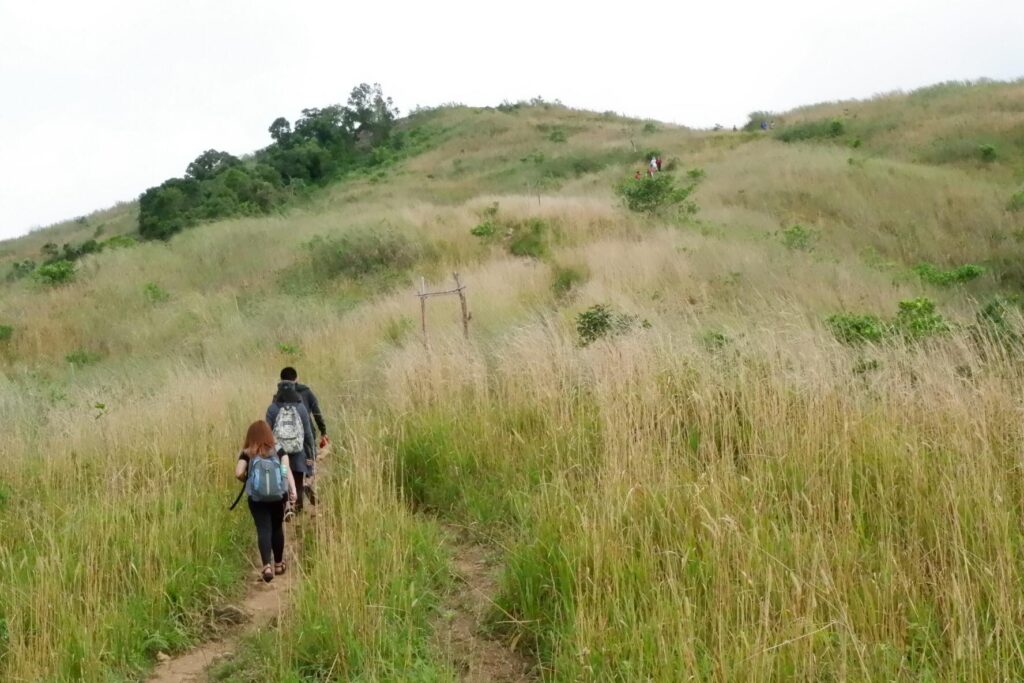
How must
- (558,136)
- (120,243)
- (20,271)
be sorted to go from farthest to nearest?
(558,136), (20,271), (120,243)

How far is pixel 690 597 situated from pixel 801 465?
1.29 meters

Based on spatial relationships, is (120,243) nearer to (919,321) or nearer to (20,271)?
(20,271)

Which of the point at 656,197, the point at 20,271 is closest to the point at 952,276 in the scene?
the point at 656,197

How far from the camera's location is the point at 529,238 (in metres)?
18.2

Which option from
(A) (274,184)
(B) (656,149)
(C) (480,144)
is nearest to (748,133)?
(B) (656,149)

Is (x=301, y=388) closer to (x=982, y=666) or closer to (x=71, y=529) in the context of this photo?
(x=71, y=529)

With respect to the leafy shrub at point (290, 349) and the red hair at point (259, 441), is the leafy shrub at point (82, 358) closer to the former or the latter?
the leafy shrub at point (290, 349)

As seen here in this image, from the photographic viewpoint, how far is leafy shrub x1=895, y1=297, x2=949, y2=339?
6688 millimetres

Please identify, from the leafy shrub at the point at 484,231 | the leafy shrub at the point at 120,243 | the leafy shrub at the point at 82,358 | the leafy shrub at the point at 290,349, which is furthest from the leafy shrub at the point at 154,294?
the leafy shrub at the point at 290,349

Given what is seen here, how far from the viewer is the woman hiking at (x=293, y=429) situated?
618 cm

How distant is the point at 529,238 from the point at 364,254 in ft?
13.7

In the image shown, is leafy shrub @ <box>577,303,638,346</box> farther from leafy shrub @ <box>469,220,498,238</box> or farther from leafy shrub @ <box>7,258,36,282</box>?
leafy shrub @ <box>7,258,36,282</box>

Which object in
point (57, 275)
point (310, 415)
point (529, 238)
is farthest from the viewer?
point (57, 275)

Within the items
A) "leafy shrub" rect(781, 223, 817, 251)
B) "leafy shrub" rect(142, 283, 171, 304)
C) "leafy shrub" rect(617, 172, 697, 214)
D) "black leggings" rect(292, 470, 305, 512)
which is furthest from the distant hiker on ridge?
"leafy shrub" rect(617, 172, 697, 214)
